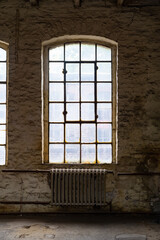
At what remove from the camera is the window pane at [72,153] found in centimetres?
449

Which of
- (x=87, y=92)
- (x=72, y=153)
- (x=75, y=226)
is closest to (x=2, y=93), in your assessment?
(x=87, y=92)

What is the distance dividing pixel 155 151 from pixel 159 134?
31 centimetres

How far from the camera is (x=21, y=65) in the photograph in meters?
4.37

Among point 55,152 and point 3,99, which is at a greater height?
point 3,99

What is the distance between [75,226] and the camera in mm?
3768

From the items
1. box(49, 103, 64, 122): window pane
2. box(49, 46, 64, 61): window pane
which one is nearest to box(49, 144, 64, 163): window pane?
box(49, 103, 64, 122): window pane

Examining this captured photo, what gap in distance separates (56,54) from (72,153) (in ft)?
6.22

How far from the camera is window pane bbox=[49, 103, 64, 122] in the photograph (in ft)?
14.9

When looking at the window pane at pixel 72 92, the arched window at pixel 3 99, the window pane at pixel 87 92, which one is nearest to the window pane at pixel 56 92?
the window pane at pixel 72 92

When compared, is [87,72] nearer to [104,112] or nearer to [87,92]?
[87,92]

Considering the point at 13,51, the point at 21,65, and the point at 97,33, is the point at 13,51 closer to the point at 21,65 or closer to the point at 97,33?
the point at 21,65

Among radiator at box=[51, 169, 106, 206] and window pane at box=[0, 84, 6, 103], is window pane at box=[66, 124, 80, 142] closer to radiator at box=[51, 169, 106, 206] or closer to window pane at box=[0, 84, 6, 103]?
radiator at box=[51, 169, 106, 206]

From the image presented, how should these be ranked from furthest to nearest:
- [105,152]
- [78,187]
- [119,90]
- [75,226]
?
[105,152]
[119,90]
[78,187]
[75,226]

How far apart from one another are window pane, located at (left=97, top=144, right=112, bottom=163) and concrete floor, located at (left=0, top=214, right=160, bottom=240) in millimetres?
976
